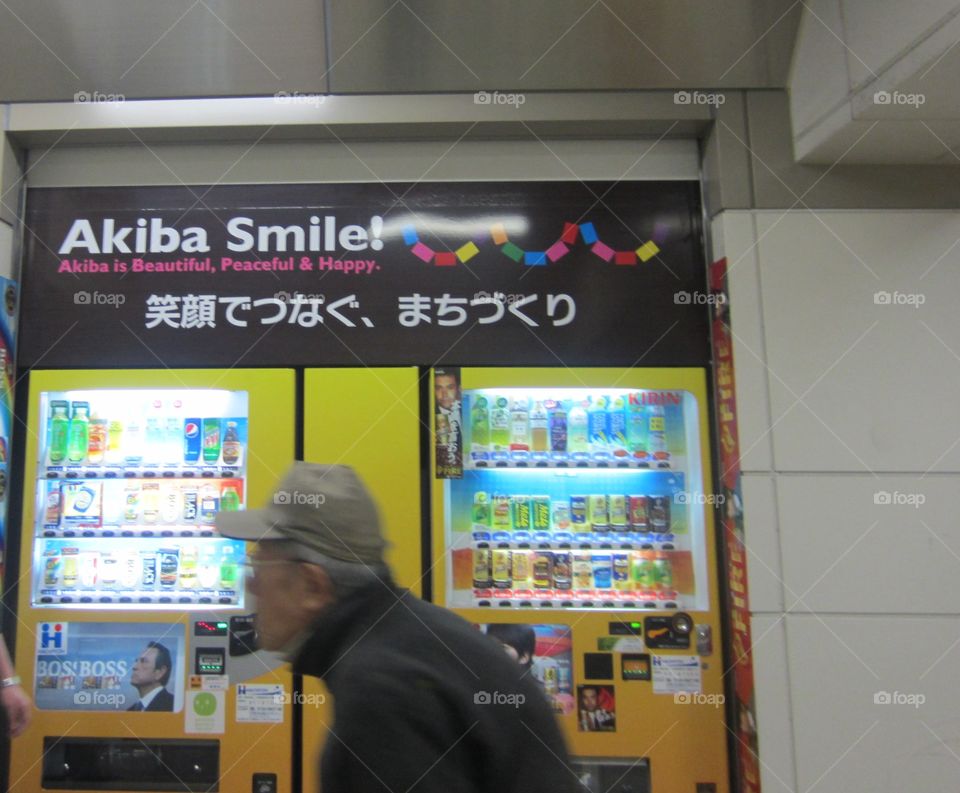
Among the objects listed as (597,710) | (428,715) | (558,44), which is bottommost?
→ (597,710)

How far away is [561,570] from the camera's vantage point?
10.1 ft

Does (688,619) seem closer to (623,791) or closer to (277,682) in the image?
(623,791)

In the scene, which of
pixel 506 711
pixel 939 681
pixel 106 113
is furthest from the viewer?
pixel 106 113

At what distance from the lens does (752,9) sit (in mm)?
2783

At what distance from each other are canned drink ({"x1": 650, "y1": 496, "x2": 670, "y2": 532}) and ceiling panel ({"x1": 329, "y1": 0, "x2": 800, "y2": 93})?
1.83 meters

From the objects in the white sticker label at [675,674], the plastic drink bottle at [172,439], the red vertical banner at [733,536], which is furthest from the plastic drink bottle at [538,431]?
the plastic drink bottle at [172,439]

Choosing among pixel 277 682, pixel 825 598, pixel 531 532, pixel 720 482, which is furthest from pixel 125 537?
pixel 825 598

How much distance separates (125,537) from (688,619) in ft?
7.78

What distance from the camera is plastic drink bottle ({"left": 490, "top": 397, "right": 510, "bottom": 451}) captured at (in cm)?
315

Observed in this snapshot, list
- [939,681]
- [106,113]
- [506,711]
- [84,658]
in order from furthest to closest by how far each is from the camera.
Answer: [106,113], [84,658], [939,681], [506,711]

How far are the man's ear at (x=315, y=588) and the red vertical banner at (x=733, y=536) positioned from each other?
6.82 feet

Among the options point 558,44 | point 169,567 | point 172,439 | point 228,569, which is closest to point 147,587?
point 169,567

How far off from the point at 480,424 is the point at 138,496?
1.54 m

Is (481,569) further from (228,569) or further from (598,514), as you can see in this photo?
(228,569)
